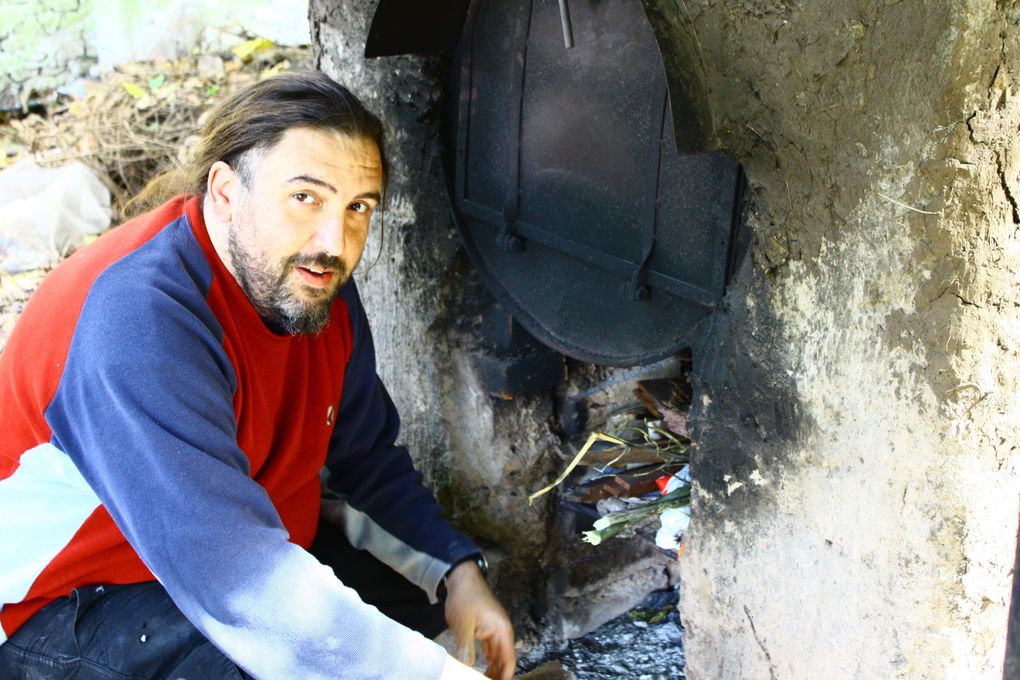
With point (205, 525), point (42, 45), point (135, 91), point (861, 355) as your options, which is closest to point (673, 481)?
point (861, 355)

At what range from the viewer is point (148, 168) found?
17.1 feet

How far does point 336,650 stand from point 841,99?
1.10 metres

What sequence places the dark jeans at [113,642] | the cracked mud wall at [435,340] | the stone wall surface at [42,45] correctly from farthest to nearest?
the stone wall surface at [42,45], the cracked mud wall at [435,340], the dark jeans at [113,642]

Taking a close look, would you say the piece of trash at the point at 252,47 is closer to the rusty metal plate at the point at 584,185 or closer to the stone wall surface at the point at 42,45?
the stone wall surface at the point at 42,45

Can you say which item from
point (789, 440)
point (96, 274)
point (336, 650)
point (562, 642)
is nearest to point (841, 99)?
point (789, 440)

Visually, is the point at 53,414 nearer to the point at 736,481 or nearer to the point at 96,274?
the point at 96,274

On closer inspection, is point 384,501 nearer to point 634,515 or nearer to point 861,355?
point 634,515

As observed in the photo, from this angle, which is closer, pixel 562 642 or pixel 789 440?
pixel 789 440

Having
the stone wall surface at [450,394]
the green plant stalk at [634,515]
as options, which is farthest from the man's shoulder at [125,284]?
the green plant stalk at [634,515]

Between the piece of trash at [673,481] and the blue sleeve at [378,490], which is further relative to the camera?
the piece of trash at [673,481]

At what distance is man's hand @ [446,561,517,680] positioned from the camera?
2.03 meters

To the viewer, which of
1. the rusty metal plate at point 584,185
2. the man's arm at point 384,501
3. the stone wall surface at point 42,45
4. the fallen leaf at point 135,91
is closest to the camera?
the rusty metal plate at point 584,185

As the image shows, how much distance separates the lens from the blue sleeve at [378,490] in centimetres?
221

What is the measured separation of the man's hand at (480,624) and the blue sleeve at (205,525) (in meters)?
0.51
